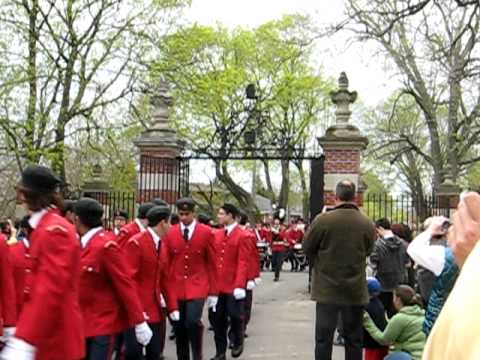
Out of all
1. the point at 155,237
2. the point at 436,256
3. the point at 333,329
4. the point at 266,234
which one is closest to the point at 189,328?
the point at 155,237

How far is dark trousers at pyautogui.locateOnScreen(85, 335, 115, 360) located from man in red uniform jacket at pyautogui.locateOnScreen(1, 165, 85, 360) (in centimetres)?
166

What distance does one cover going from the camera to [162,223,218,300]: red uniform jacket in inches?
369

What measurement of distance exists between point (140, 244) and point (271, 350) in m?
4.32

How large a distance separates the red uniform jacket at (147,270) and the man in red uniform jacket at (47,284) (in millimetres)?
2594

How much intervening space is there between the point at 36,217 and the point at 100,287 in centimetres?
173

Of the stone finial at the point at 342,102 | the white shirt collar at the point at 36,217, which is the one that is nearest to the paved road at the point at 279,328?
the stone finial at the point at 342,102

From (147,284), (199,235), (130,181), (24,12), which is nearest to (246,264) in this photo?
(199,235)

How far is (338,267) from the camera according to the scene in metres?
7.80

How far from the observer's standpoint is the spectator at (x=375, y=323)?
868 cm

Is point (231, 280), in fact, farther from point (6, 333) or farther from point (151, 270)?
point (6, 333)

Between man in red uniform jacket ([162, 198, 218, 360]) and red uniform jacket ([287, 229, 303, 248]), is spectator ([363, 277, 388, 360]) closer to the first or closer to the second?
man in red uniform jacket ([162, 198, 218, 360])

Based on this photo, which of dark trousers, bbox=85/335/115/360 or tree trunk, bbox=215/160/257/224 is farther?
tree trunk, bbox=215/160/257/224

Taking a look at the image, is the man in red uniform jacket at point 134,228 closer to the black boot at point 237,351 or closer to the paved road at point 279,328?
the paved road at point 279,328

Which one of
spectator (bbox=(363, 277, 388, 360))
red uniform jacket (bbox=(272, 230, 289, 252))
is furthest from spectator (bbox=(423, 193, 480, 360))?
red uniform jacket (bbox=(272, 230, 289, 252))
